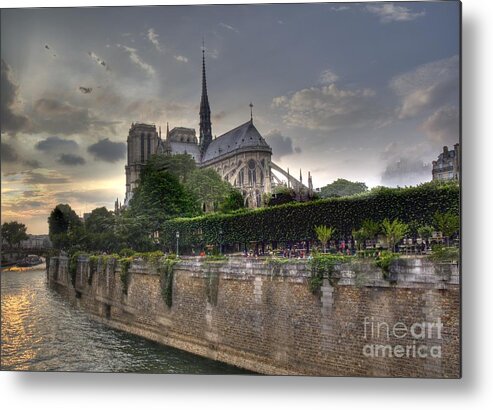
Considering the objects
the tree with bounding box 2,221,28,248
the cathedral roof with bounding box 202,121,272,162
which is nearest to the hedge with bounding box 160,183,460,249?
the cathedral roof with bounding box 202,121,272,162

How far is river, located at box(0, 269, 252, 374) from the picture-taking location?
12.8m

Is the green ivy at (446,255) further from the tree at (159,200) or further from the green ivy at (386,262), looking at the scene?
the tree at (159,200)

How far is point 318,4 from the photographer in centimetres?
1189

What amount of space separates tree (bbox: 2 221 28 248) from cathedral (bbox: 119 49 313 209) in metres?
2.54

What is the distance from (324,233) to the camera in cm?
1639

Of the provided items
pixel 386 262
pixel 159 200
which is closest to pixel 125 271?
pixel 159 200

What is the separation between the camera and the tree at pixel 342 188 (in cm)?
1297

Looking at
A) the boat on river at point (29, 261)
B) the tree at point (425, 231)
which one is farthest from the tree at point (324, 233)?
the boat on river at point (29, 261)

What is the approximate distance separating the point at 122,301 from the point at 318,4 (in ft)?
39.7

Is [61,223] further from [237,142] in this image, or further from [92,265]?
[237,142]

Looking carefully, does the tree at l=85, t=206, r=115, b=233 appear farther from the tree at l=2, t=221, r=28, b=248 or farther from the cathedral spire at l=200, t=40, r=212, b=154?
the cathedral spire at l=200, t=40, r=212, b=154

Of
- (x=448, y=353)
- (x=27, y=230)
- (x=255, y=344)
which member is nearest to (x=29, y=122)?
(x=27, y=230)

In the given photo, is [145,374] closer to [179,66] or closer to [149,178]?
[149,178]

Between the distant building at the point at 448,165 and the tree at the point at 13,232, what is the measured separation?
385 inches
